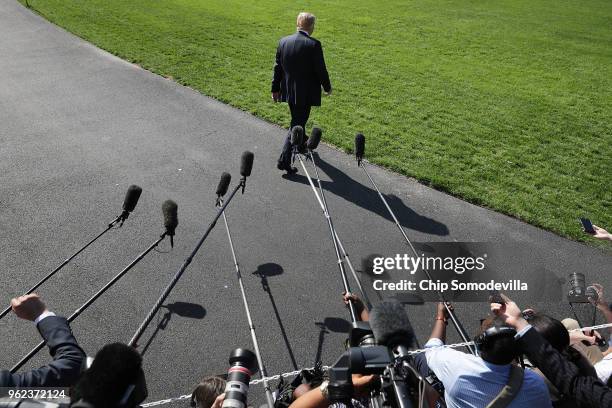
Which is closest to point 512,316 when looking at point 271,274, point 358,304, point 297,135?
point 358,304

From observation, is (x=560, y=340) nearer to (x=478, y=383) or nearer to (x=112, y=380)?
(x=478, y=383)

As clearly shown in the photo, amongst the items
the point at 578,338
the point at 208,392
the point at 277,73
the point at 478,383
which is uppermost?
the point at 277,73

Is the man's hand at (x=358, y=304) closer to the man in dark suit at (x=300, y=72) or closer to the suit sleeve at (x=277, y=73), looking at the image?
the man in dark suit at (x=300, y=72)

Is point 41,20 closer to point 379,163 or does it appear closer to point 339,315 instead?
point 379,163

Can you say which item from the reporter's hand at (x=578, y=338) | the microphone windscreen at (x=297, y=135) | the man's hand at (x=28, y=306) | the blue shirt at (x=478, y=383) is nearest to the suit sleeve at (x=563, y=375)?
the blue shirt at (x=478, y=383)

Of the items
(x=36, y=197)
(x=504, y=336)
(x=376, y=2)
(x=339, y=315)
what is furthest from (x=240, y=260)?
(x=376, y=2)

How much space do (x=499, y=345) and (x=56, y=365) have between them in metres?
2.70

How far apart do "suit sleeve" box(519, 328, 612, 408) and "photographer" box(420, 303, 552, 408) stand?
18 cm

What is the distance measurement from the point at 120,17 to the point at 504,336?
56.9ft

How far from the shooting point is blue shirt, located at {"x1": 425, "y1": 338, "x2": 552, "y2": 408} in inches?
127

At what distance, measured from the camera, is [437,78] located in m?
14.1

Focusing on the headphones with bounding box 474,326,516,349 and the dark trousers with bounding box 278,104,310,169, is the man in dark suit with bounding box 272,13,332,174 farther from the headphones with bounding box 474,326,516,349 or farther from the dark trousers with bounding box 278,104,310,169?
the headphones with bounding box 474,326,516,349

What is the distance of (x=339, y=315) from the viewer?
20.4 feet

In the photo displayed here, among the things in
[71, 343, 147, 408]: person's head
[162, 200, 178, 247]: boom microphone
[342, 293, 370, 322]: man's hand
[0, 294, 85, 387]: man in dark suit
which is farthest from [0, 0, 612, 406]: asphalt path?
[71, 343, 147, 408]: person's head
